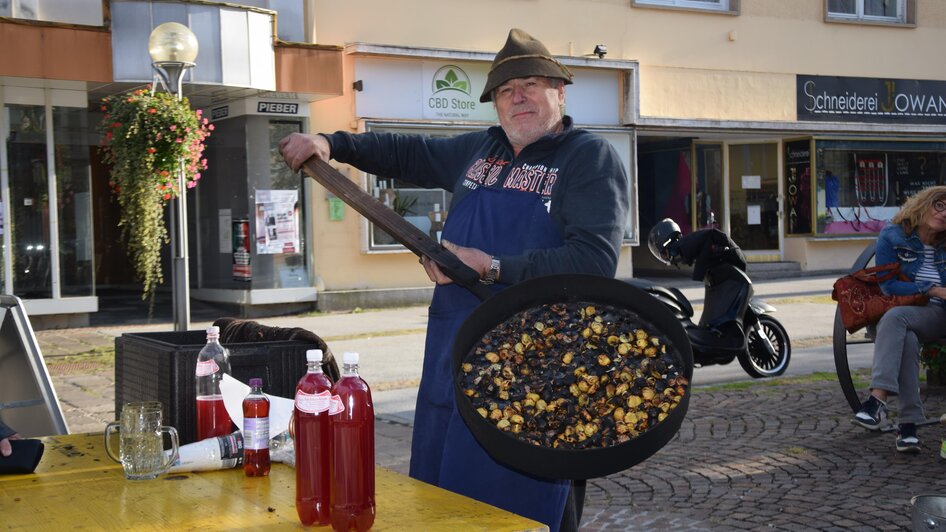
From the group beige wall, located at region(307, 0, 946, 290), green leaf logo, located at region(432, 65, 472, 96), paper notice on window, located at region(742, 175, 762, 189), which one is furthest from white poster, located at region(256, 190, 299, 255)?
paper notice on window, located at region(742, 175, 762, 189)

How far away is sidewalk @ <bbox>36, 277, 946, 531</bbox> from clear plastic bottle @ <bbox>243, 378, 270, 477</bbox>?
2.66 m

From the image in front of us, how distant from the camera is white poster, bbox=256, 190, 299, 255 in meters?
16.8

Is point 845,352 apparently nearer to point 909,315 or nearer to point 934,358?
point 909,315

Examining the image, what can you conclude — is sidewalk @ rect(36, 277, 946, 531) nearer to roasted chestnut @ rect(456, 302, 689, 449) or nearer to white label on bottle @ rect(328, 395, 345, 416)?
roasted chestnut @ rect(456, 302, 689, 449)

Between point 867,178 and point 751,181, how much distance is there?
249cm

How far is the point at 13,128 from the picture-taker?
585 inches

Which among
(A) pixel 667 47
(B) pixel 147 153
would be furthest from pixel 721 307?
(A) pixel 667 47

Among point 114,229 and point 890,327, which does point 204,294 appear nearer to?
point 114,229

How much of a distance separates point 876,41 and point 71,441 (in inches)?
880

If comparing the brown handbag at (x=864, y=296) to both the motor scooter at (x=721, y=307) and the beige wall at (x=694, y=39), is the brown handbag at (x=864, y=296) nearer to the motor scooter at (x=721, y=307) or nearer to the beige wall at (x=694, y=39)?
the motor scooter at (x=721, y=307)

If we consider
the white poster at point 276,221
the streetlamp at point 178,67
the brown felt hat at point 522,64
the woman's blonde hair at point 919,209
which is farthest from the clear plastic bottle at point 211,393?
the white poster at point 276,221

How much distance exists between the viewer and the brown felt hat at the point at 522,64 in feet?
11.4

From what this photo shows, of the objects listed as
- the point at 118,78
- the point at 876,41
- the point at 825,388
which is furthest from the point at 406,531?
the point at 876,41

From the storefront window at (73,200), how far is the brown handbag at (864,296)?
458 inches
